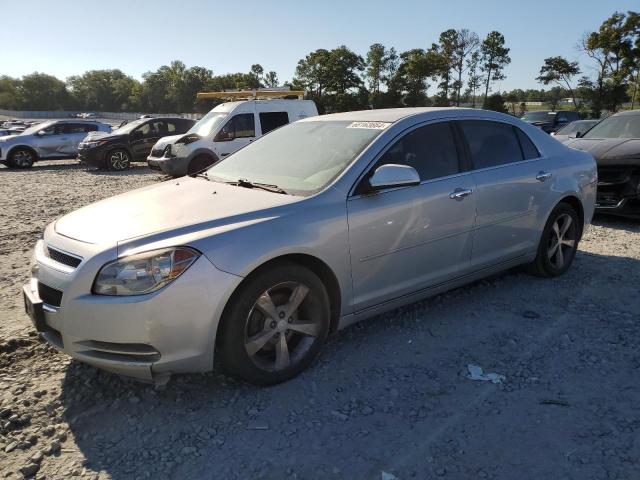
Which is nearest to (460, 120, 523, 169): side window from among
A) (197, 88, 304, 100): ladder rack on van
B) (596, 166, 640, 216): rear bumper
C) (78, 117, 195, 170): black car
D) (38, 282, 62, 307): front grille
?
(38, 282, 62, 307): front grille

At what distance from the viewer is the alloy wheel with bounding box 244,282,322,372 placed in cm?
308

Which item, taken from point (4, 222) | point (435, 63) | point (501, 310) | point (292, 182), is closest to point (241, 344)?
point (292, 182)

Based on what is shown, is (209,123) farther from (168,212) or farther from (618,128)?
(168,212)

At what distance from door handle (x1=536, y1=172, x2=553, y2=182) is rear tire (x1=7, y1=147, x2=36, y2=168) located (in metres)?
18.1

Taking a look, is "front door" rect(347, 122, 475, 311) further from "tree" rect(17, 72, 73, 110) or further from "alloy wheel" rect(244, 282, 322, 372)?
"tree" rect(17, 72, 73, 110)

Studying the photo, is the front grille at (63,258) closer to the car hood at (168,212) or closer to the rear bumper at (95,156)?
the car hood at (168,212)

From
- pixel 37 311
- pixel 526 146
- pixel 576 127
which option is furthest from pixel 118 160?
pixel 37 311

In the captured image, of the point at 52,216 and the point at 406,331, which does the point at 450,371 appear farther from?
the point at 52,216

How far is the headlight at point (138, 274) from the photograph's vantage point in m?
2.72

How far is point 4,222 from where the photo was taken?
823cm

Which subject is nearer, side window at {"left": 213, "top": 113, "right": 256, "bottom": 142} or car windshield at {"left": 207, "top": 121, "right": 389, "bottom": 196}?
car windshield at {"left": 207, "top": 121, "right": 389, "bottom": 196}

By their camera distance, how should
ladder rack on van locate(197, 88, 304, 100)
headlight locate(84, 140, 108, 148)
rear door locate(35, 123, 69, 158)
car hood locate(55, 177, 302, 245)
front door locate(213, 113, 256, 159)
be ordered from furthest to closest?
rear door locate(35, 123, 69, 158), headlight locate(84, 140, 108, 148), ladder rack on van locate(197, 88, 304, 100), front door locate(213, 113, 256, 159), car hood locate(55, 177, 302, 245)

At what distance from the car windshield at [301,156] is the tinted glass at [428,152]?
0.67 ft

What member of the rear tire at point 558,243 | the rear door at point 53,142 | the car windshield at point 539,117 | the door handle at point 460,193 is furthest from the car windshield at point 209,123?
the car windshield at point 539,117
